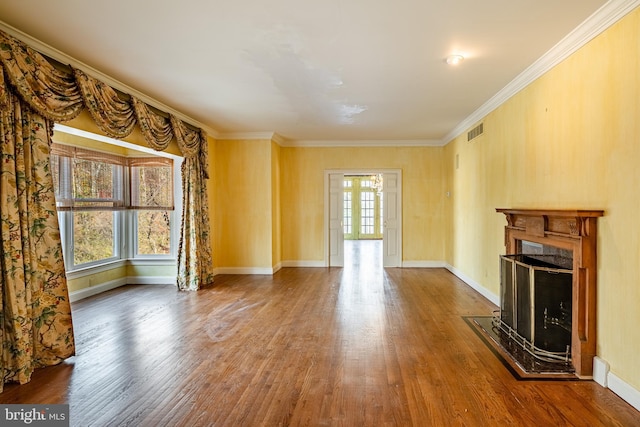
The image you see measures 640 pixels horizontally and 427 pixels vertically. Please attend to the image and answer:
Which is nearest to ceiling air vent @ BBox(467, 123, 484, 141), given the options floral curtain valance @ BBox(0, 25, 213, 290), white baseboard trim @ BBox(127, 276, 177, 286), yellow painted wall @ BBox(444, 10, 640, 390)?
yellow painted wall @ BBox(444, 10, 640, 390)

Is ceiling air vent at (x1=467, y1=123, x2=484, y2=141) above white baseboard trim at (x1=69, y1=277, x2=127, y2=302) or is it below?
above

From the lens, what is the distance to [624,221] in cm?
249

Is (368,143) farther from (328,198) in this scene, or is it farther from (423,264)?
(423,264)

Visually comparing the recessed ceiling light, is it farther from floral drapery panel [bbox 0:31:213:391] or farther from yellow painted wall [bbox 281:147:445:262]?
yellow painted wall [bbox 281:147:445:262]

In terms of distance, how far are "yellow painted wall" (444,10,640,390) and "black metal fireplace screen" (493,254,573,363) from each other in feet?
0.97

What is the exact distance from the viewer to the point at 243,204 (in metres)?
7.13

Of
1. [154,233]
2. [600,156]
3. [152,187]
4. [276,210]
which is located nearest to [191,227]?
[154,233]

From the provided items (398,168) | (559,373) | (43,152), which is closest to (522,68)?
(559,373)

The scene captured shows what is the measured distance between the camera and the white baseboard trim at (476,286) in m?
4.95

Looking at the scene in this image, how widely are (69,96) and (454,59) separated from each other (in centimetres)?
364

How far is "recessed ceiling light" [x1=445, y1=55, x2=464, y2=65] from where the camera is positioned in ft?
11.1

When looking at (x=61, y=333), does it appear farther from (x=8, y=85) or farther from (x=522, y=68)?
(x=522, y=68)

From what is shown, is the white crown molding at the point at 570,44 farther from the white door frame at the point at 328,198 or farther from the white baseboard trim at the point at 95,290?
the white baseboard trim at the point at 95,290

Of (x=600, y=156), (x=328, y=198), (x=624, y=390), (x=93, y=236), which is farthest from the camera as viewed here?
(x=328, y=198)
